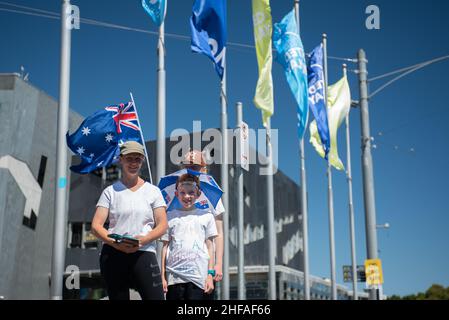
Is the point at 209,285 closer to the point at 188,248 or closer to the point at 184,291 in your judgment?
the point at 184,291

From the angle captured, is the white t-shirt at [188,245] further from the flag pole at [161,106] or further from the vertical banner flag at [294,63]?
the vertical banner flag at [294,63]

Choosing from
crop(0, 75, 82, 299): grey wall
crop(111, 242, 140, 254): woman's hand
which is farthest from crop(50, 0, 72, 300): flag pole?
crop(0, 75, 82, 299): grey wall

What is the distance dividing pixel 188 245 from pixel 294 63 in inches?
481

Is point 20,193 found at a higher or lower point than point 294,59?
lower

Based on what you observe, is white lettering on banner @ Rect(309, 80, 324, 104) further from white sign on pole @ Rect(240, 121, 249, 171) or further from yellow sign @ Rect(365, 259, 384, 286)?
yellow sign @ Rect(365, 259, 384, 286)

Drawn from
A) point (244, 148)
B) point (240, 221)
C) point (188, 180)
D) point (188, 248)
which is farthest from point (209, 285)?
point (240, 221)

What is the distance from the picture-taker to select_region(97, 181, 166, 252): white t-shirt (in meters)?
5.48

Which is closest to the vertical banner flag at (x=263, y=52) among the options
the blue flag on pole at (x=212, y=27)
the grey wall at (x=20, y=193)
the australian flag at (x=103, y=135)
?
the blue flag on pole at (x=212, y=27)

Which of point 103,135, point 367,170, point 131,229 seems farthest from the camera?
point 367,170

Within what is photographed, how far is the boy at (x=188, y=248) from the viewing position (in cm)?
617

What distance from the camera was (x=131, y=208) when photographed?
5488 mm

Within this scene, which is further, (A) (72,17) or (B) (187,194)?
(A) (72,17)

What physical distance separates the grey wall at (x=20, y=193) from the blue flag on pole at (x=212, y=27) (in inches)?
621
